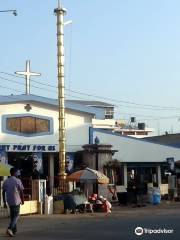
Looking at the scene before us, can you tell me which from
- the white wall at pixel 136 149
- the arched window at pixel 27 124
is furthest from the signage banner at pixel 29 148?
the white wall at pixel 136 149

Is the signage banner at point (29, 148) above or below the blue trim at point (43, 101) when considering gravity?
below

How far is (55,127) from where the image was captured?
37.7m

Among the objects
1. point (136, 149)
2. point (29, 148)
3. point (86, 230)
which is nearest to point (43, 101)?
point (29, 148)

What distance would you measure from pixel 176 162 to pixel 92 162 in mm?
7312

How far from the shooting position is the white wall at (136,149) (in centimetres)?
4003

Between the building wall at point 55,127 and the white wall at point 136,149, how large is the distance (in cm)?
106

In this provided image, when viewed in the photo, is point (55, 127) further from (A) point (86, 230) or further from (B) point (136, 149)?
(A) point (86, 230)

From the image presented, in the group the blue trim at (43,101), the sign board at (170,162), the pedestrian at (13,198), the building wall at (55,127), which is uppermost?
the blue trim at (43,101)

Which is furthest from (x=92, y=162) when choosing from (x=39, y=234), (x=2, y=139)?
(x=39, y=234)

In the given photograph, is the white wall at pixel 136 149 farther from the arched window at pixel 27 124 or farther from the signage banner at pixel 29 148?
the arched window at pixel 27 124

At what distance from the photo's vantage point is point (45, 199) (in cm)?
2558

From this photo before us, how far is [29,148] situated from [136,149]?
8.47 meters

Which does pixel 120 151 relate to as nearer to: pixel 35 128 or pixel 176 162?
pixel 176 162

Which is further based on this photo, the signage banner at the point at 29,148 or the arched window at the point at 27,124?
the arched window at the point at 27,124
